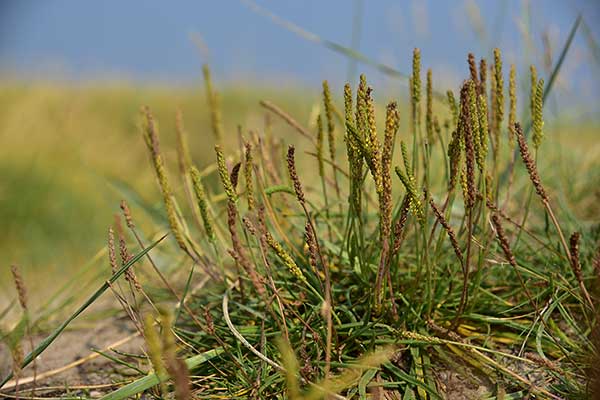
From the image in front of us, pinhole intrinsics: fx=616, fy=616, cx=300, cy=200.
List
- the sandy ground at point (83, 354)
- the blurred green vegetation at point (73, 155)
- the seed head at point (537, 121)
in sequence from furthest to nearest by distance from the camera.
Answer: the blurred green vegetation at point (73, 155) < the sandy ground at point (83, 354) < the seed head at point (537, 121)

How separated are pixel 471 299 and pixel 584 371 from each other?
21 centimetres

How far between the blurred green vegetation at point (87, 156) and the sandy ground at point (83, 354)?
43 cm

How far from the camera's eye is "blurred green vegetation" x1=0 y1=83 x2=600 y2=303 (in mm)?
2320

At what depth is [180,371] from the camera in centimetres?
56

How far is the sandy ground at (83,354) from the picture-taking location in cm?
119

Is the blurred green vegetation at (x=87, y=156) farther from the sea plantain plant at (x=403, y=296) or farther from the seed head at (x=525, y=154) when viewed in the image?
the seed head at (x=525, y=154)

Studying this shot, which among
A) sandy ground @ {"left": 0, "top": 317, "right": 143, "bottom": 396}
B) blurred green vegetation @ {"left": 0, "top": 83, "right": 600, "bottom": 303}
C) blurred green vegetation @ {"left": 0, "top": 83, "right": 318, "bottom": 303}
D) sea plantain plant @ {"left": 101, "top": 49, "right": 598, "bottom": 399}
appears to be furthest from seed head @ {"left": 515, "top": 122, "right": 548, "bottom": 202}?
blurred green vegetation @ {"left": 0, "top": 83, "right": 318, "bottom": 303}

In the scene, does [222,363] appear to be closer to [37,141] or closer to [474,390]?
[474,390]

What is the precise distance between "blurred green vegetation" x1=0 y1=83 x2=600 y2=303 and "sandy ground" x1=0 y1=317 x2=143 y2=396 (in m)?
0.43

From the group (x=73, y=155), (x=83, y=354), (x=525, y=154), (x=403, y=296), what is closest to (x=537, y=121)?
(x=525, y=154)

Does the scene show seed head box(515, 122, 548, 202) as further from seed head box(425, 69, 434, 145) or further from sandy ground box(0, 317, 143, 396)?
sandy ground box(0, 317, 143, 396)

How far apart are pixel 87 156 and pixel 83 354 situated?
9.53 ft

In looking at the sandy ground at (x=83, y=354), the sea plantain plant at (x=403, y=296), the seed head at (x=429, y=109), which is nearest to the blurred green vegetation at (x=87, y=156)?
the sandy ground at (x=83, y=354)

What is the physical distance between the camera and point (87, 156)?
13.2ft
